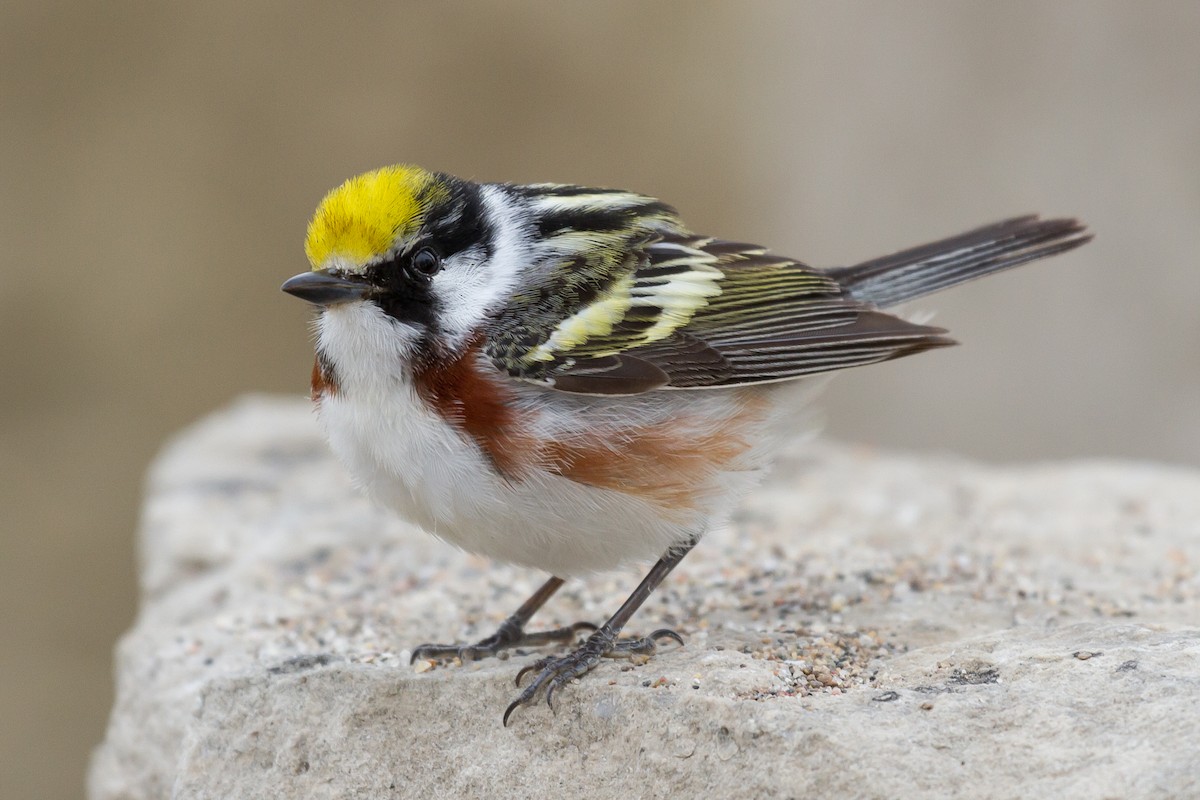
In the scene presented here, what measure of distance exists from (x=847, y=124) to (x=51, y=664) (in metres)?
8.07

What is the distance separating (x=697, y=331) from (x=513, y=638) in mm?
1194

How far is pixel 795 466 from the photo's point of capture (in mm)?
7000

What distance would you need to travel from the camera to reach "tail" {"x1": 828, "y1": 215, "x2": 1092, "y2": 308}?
196 inches

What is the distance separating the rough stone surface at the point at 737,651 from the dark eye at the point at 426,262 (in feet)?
3.93

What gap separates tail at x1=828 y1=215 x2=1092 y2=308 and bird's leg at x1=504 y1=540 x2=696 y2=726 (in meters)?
1.30

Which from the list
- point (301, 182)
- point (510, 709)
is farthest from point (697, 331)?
point (301, 182)

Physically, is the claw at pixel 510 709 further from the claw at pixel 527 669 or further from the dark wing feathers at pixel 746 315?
the dark wing feathers at pixel 746 315

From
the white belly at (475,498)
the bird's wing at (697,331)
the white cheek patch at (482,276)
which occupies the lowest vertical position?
the white belly at (475,498)

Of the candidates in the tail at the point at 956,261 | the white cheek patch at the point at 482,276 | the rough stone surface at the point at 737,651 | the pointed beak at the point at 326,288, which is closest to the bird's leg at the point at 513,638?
the rough stone surface at the point at 737,651

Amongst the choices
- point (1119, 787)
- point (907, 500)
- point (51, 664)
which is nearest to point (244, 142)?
point (51, 664)

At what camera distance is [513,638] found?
4500mm

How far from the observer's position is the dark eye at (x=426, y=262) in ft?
13.1

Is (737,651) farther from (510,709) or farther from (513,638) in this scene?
(513,638)

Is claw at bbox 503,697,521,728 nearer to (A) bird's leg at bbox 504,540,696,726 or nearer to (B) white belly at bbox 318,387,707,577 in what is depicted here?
(A) bird's leg at bbox 504,540,696,726
